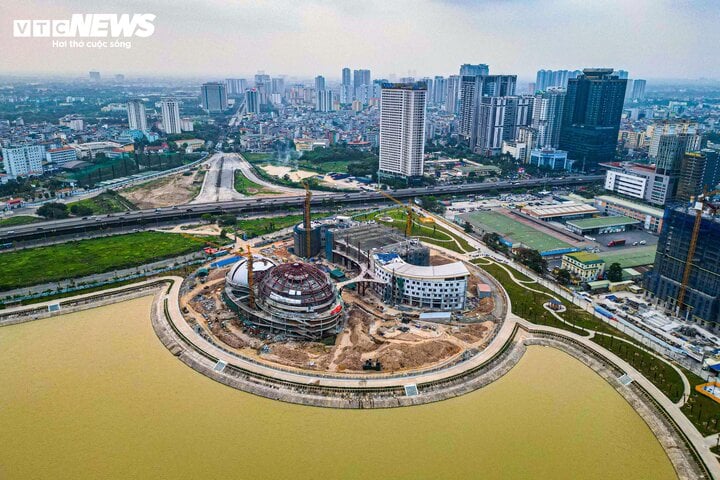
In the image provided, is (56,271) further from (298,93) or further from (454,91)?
(298,93)

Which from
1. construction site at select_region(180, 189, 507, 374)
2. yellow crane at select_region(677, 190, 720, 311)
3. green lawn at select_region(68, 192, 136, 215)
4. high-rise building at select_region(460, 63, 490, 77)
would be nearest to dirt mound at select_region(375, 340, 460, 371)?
construction site at select_region(180, 189, 507, 374)

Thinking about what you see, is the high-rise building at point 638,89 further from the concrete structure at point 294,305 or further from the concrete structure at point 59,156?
the concrete structure at point 294,305

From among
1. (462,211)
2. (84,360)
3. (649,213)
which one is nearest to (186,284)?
(84,360)

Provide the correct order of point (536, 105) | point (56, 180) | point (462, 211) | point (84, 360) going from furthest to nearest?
point (536, 105) < point (56, 180) < point (462, 211) < point (84, 360)

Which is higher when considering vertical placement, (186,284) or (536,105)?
(536,105)

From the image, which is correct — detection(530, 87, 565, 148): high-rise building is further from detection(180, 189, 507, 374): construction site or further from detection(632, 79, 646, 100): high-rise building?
detection(632, 79, 646, 100): high-rise building

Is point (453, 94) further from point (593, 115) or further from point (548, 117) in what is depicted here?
point (593, 115)
